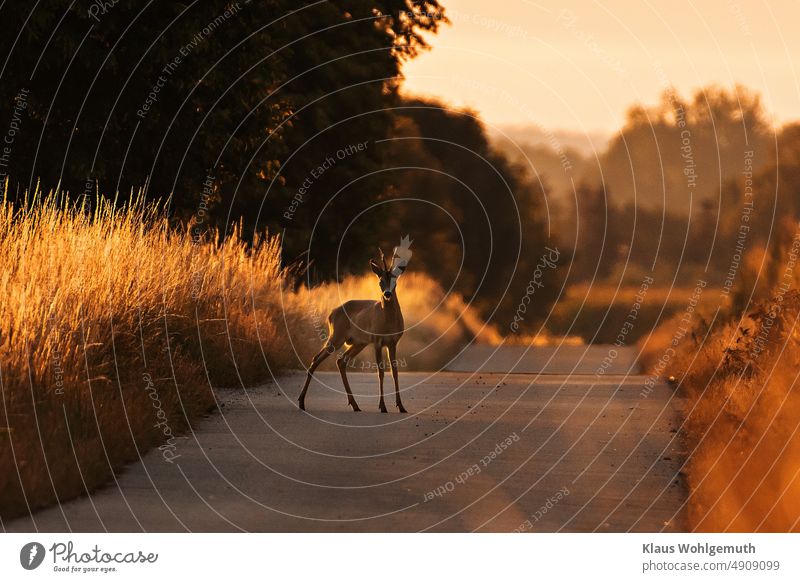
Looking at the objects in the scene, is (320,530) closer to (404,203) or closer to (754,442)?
(754,442)

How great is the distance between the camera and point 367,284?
127 feet

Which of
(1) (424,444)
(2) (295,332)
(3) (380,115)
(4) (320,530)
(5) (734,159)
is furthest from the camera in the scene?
(5) (734,159)

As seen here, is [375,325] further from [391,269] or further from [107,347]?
[107,347]

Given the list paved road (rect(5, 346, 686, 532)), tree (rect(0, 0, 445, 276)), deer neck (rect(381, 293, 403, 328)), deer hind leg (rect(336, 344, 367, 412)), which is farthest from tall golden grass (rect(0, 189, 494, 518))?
tree (rect(0, 0, 445, 276))

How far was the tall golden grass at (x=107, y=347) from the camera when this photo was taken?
11414 mm

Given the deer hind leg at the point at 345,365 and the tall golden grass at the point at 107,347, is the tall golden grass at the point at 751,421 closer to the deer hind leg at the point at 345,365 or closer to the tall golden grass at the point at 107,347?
the deer hind leg at the point at 345,365

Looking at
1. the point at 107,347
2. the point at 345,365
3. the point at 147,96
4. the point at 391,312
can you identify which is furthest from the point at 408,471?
the point at 147,96

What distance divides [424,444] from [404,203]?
A: 133 feet

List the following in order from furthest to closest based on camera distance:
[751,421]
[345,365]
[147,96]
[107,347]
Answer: [147,96], [345,365], [107,347], [751,421]

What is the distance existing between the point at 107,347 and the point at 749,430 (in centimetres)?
622

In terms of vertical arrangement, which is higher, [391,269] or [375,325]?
[391,269]

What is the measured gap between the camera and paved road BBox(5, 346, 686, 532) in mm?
10156

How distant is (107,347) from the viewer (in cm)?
1444

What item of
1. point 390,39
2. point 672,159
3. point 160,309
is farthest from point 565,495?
point 672,159
